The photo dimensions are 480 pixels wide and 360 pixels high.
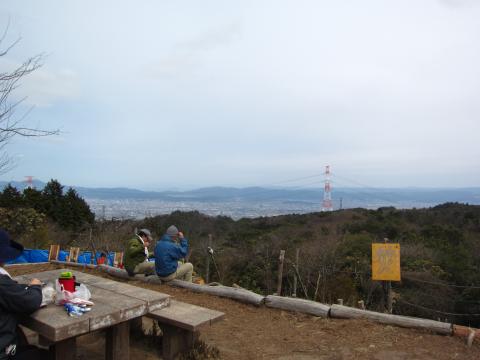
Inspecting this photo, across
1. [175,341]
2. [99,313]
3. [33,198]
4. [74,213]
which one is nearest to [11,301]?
[99,313]

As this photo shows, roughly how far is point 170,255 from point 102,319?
10.8ft

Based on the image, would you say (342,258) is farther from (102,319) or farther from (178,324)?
(102,319)

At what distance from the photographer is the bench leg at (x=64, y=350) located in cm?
298

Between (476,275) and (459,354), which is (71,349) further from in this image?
(476,275)

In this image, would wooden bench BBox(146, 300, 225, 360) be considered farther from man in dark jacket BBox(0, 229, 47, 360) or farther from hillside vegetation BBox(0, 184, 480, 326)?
hillside vegetation BBox(0, 184, 480, 326)

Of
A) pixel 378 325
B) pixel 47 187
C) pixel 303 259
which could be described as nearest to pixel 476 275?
pixel 303 259

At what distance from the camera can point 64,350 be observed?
3002 millimetres

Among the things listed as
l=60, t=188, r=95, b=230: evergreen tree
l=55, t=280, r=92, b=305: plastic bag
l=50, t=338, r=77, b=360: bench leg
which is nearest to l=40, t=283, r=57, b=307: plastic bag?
l=55, t=280, r=92, b=305: plastic bag

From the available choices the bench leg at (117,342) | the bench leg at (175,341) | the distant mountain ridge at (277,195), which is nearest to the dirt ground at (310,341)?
the bench leg at (175,341)

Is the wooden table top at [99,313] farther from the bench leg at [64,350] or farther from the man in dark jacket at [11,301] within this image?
Result: the bench leg at [64,350]

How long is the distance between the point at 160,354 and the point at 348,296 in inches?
342

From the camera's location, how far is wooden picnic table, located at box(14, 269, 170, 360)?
8.59ft

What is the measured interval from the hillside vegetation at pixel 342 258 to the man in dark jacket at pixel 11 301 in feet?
18.0

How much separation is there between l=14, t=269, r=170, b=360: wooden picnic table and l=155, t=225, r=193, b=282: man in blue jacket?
2197 millimetres
